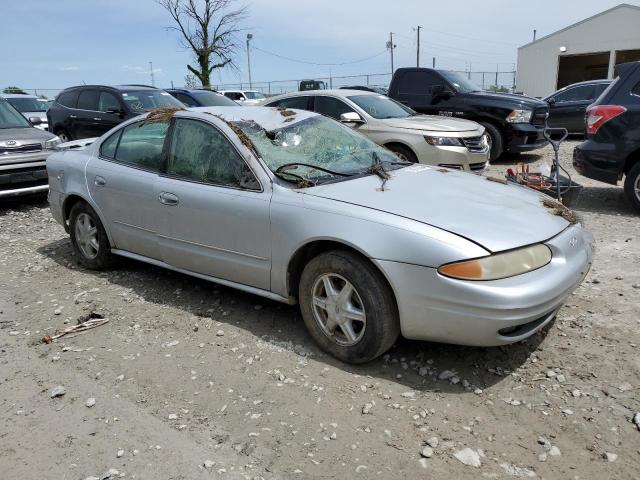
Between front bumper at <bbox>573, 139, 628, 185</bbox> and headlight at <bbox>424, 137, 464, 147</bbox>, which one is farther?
headlight at <bbox>424, 137, 464, 147</bbox>

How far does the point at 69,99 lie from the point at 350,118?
721cm

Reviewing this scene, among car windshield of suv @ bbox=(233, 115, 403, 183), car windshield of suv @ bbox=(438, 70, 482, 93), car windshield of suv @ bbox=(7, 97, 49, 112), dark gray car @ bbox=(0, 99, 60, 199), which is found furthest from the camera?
car windshield of suv @ bbox=(7, 97, 49, 112)

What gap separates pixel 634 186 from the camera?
6.62 meters

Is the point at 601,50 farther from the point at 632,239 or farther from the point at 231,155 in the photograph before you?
the point at 231,155

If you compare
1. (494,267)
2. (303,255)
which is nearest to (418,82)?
(303,255)

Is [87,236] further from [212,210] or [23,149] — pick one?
[23,149]

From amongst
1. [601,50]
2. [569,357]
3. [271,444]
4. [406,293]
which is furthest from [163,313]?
[601,50]

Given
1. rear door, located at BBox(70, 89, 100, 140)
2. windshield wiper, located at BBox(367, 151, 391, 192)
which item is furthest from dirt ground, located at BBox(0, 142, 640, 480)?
rear door, located at BBox(70, 89, 100, 140)

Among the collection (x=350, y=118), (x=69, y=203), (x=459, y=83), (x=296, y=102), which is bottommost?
(x=69, y=203)

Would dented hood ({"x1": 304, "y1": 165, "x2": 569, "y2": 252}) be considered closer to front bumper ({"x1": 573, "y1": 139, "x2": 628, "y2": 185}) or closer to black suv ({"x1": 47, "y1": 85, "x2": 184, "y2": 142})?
front bumper ({"x1": 573, "y1": 139, "x2": 628, "y2": 185})

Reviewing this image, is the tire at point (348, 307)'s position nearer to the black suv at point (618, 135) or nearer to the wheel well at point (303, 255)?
the wheel well at point (303, 255)

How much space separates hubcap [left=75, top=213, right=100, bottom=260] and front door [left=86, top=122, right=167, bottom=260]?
321 millimetres

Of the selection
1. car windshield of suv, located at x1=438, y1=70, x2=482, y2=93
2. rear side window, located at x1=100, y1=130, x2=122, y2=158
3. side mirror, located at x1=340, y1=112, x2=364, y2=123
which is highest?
car windshield of suv, located at x1=438, y1=70, x2=482, y2=93

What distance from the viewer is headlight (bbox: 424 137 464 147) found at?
26.2 feet
